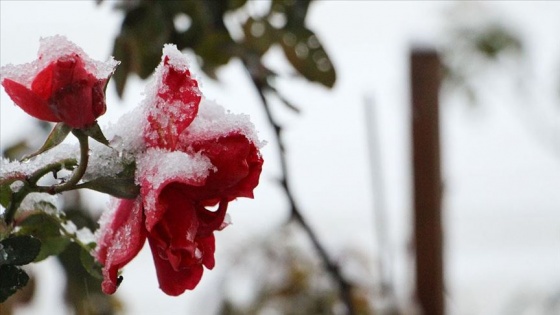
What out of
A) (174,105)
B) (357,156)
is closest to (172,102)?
(174,105)

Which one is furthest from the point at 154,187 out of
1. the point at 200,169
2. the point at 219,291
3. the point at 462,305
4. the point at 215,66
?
the point at 462,305

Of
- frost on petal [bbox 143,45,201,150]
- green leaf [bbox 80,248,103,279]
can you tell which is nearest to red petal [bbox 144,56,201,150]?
frost on petal [bbox 143,45,201,150]

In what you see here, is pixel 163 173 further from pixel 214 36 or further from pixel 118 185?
pixel 214 36

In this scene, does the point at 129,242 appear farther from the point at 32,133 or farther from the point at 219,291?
the point at 219,291

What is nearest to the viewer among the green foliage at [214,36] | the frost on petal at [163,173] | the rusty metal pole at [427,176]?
the frost on petal at [163,173]

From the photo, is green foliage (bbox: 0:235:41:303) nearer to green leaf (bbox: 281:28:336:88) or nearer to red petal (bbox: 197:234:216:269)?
red petal (bbox: 197:234:216:269)

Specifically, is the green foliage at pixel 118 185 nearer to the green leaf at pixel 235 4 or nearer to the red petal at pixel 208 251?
the red petal at pixel 208 251

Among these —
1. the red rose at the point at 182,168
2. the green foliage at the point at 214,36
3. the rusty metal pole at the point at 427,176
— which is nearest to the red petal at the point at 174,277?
the red rose at the point at 182,168

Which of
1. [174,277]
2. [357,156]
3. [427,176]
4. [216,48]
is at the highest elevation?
[174,277]
